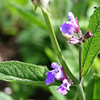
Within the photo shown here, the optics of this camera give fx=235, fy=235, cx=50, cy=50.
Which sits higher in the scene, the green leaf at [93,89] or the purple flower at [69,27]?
the purple flower at [69,27]

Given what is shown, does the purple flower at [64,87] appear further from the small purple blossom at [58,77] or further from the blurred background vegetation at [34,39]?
the blurred background vegetation at [34,39]

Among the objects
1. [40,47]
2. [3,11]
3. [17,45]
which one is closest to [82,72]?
[40,47]

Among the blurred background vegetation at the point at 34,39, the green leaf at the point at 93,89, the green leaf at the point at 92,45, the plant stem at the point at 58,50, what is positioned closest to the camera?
the plant stem at the point at 58,50

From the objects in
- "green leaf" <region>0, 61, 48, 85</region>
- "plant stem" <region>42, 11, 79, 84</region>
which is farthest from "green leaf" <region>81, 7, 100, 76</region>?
"green leaf" <region>0, 61, 48, 85</region>

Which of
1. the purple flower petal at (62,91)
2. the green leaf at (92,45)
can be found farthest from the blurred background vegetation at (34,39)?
the purple flower petal at (62,91)

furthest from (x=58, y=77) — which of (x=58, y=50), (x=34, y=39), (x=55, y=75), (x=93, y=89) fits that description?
(x=34, y=39)

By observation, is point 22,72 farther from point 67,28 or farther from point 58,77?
point 67,28
